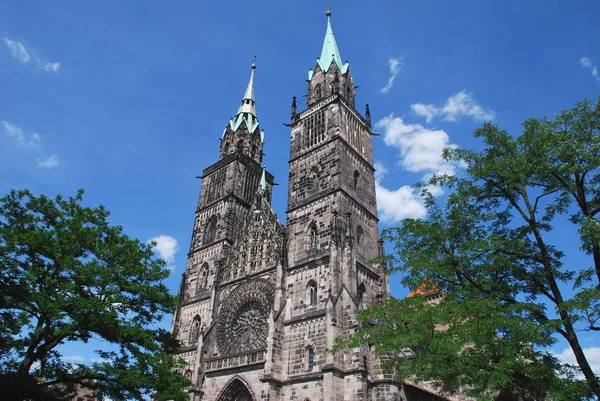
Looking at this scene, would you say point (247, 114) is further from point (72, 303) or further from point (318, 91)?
point (72, 303)

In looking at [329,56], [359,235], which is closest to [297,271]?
[359,235]

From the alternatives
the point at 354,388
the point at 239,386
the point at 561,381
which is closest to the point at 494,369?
the point at 561,381

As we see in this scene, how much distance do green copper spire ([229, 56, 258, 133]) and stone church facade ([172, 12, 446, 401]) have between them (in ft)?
13.8

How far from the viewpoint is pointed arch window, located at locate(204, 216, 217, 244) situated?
33.0 metres

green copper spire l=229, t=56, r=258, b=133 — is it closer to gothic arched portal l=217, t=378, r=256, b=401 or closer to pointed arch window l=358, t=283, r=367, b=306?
pointed arch window l=358, t=283, r=367, b=306

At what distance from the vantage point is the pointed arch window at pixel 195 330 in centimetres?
2872

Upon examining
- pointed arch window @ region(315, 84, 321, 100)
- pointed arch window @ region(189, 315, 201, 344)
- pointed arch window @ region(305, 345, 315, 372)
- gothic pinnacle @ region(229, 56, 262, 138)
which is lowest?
pointed arch window @ region(305, 345, 315, 372)

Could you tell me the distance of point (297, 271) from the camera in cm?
2534

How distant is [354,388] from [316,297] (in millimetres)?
5338

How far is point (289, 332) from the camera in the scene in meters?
23.6

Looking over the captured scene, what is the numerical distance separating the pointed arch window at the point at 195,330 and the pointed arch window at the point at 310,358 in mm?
9353

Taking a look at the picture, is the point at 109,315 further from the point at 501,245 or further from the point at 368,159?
the point at 368,159

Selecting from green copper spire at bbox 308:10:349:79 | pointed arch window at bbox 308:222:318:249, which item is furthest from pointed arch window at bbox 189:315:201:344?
green copper spire at bbox 308:10:349:79

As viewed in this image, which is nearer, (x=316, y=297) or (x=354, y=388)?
(x=354, y=388)
